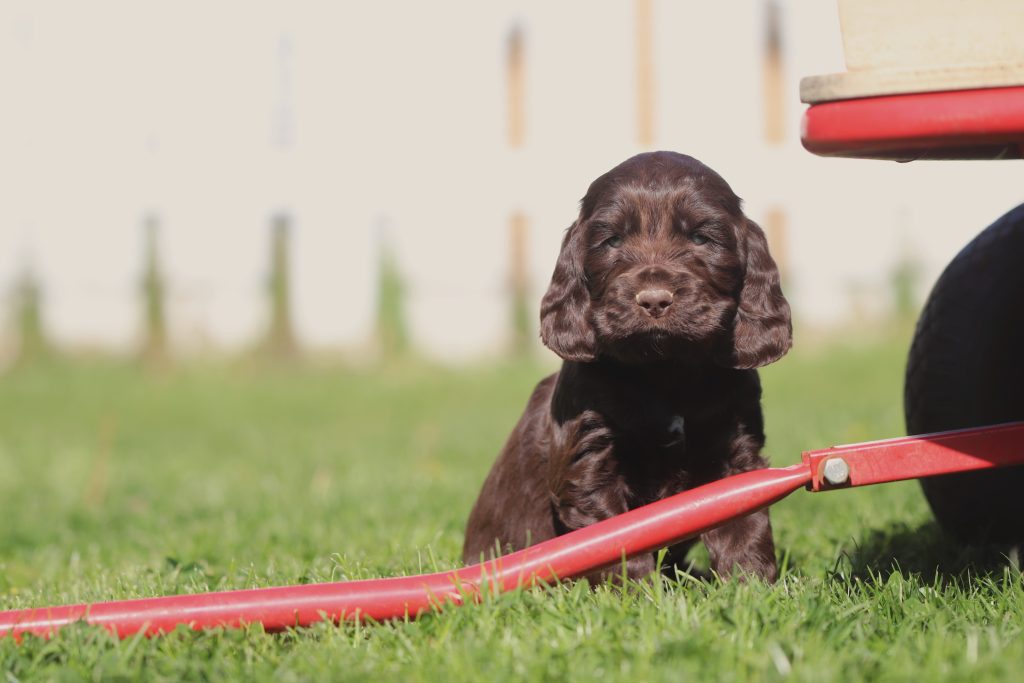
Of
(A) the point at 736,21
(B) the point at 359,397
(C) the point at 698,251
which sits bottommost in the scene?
(B) the point at 359,397

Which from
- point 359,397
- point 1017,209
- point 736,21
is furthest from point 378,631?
point 736,21

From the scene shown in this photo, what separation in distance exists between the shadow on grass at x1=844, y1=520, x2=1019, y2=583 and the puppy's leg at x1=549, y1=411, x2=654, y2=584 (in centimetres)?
63

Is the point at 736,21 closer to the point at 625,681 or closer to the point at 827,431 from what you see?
the point at 827,431

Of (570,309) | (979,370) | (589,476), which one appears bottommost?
(589,476)

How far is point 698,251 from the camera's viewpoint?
3051mm

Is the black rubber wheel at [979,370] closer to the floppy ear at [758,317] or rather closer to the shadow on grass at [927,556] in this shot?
the shadow on grass at [927,556]

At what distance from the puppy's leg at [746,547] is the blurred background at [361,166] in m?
10.1

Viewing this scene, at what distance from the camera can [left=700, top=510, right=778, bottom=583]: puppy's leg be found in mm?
2998


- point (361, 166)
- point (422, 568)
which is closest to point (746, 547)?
point (422, 568)

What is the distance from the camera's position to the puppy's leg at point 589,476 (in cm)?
304

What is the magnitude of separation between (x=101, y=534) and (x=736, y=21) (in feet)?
33.4

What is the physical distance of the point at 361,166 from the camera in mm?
13125

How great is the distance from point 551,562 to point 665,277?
0.71m

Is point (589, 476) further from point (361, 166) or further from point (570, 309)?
point (361, 166)
